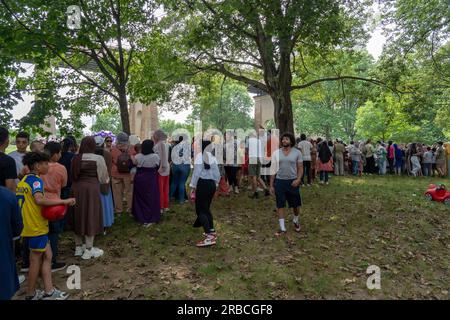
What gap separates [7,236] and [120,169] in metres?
4.70

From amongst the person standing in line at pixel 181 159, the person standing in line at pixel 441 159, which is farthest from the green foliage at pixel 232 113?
the person standing in line at pixel 181 159

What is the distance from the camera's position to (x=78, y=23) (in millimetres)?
8688

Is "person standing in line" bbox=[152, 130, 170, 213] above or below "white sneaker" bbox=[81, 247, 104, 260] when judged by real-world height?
above

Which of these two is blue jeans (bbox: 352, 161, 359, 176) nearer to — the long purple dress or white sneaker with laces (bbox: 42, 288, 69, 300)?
the long purple dress

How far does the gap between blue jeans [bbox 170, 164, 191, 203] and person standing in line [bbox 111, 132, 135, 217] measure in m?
1.41

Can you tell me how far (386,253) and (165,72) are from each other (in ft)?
33.2

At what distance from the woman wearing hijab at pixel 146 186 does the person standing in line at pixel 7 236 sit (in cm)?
401

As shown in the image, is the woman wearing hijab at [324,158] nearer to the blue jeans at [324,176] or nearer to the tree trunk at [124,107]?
the blue jeans at [324,176]

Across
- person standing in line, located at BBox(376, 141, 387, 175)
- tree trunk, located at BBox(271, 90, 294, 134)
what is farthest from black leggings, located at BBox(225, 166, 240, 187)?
person standing in line, located at BBox(376, 141, 387, 175)

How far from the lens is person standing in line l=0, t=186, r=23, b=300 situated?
10.4ft

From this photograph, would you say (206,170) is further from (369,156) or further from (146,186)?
(369,156)

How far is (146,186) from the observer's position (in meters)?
7.38

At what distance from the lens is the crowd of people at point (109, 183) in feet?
13.3

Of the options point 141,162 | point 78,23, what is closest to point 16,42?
point 78,23
